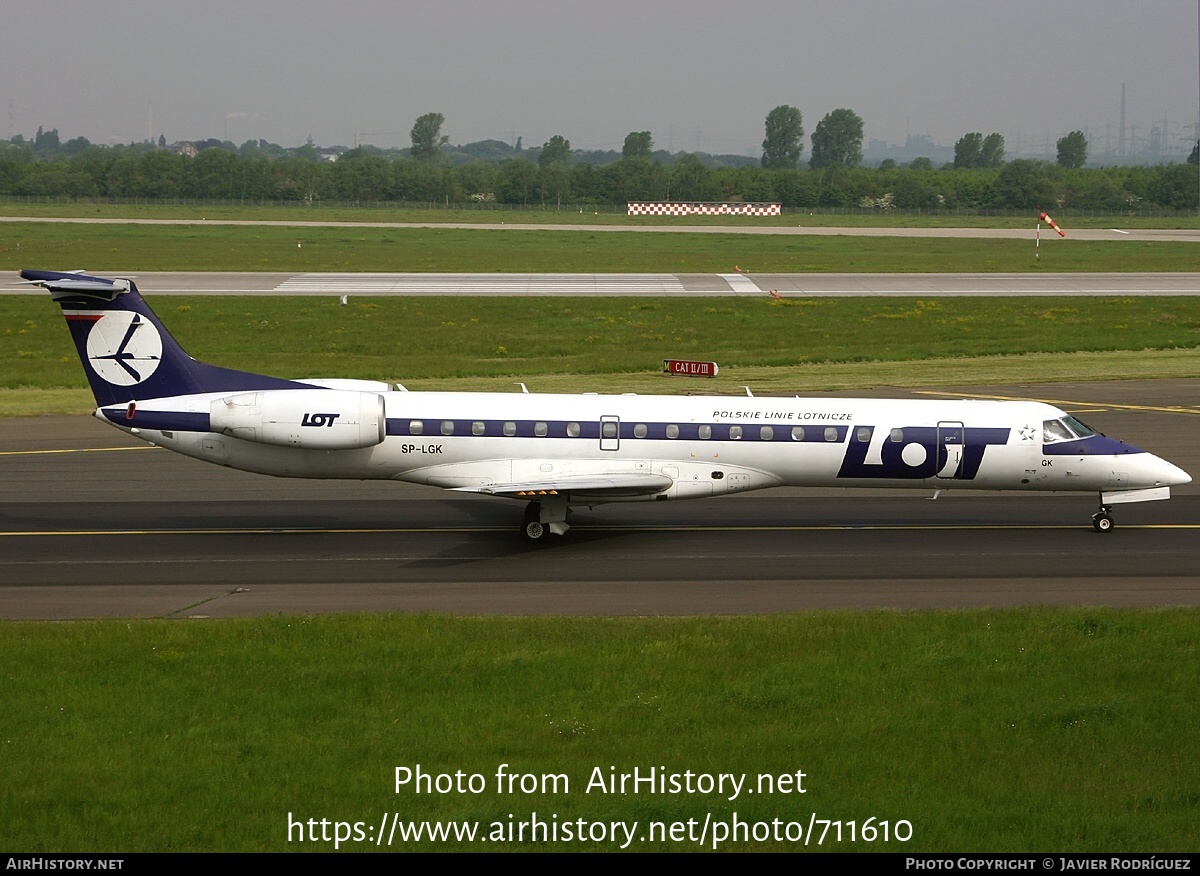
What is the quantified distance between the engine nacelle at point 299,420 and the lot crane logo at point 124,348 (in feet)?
5.44

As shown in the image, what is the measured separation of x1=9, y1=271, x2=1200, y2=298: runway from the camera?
222ft

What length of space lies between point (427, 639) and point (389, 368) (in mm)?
27198

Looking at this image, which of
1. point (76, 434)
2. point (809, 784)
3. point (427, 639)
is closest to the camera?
point (809, 784)

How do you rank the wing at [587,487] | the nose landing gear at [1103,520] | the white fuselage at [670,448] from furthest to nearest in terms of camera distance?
the nose landing gear at [1103,520], the white fuselage at [670,448], the wing at [587,487]

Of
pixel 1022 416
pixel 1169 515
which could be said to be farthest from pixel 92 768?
pixel 1169 515

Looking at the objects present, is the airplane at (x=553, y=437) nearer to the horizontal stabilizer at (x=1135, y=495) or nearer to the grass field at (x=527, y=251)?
the horizontal stabilizer at (x=1135, y=495)

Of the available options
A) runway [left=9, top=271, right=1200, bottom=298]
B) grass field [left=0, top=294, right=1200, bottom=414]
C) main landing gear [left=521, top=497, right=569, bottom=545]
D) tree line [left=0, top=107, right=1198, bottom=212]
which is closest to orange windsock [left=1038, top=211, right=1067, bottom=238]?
runway [left=9, top=271, right=1200, bottom=298]

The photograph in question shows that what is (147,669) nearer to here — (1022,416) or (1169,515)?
(1022,416)

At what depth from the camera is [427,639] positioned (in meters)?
17.9

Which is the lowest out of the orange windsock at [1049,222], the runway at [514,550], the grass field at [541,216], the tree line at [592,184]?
the runway at [514,550]

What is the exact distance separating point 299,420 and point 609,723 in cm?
1162

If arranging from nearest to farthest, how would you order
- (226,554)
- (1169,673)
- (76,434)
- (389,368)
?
(1169,673) < (226,554) < (76,434) < (389,368)

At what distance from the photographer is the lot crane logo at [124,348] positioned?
2456 cm

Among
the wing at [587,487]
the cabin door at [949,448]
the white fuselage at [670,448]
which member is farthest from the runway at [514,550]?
the cabin door at [949,448]
